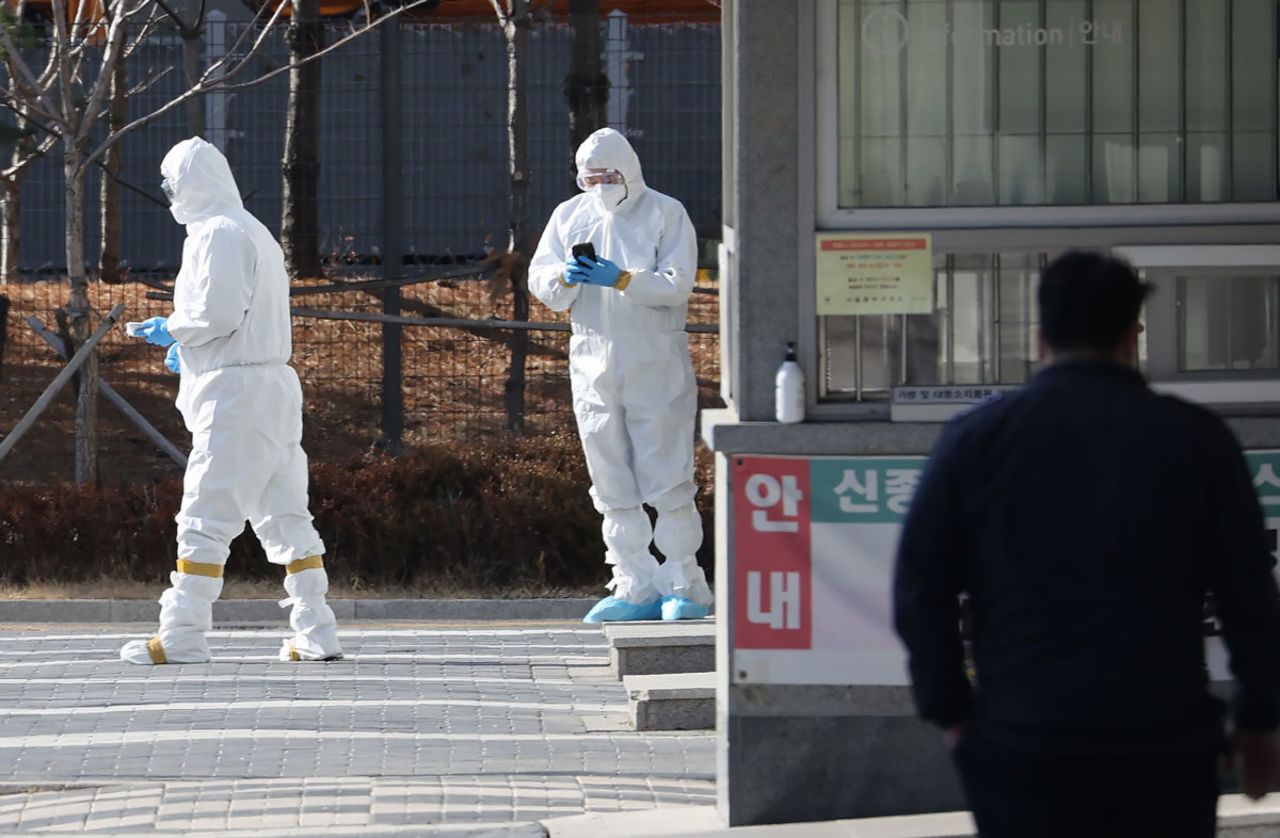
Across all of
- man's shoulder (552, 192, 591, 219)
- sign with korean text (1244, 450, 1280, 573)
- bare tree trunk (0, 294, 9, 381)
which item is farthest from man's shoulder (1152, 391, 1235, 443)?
bare tree trunk (0, 294, 9, 381)

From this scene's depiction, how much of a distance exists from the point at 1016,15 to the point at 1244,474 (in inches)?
103

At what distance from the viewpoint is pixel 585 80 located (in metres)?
16.6

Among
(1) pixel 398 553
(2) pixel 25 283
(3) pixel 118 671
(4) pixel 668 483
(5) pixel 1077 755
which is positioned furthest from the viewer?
(2) pixel 25 283

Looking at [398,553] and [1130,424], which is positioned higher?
[1130,424]

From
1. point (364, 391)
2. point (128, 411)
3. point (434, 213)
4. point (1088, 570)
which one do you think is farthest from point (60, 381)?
point (1088, 570)

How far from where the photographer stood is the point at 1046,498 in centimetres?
365

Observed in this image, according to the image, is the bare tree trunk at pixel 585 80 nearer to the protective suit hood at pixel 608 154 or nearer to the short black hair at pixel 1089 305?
the protective suit hood at pixel 608 154

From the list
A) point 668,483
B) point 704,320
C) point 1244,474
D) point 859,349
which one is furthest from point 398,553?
point 1244,474

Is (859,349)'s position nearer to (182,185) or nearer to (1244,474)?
(1244,474)

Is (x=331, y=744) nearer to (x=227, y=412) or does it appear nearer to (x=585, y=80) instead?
(x=227, y=412)

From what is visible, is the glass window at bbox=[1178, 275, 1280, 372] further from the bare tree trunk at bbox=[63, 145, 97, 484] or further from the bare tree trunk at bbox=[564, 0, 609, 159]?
the bare tree trunk at bbox=[564, 0, 609, 159]

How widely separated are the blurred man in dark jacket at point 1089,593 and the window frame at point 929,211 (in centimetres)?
226

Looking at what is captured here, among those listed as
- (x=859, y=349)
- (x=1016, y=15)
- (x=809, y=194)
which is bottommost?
(x=859, y=349)

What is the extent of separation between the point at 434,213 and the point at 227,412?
8111 mm
